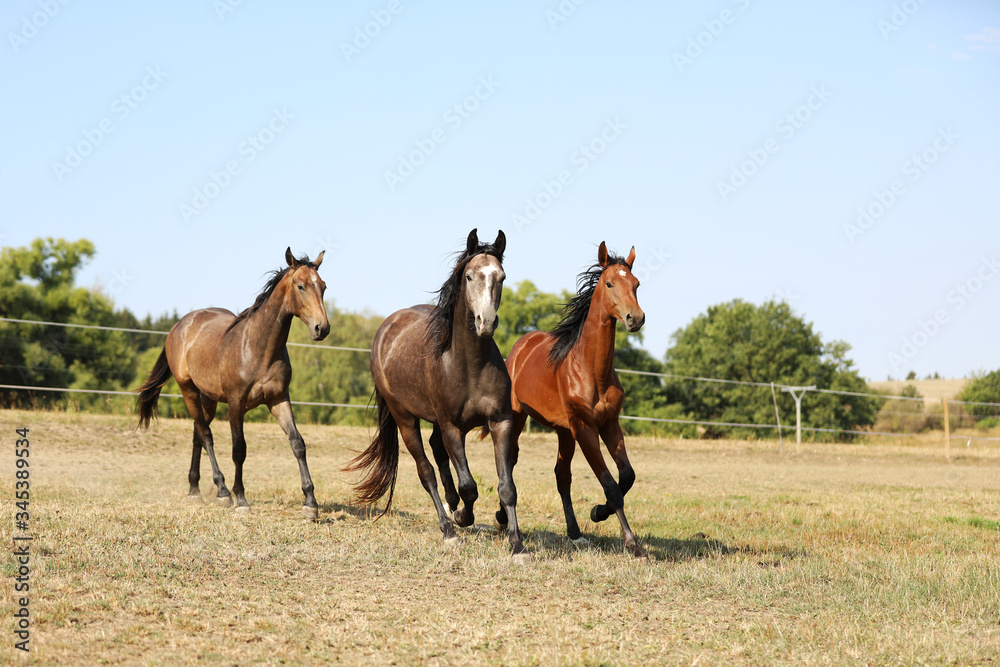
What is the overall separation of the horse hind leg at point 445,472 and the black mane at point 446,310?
75 cm

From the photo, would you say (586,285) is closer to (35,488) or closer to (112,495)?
(112,495)

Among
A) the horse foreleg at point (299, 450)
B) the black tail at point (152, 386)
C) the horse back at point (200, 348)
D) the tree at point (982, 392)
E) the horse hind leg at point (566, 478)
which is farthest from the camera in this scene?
the tree at point (982, 392)

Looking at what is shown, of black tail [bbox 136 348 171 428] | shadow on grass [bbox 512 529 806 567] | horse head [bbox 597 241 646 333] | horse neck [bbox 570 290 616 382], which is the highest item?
horse head [bbox 597 241 646 333]

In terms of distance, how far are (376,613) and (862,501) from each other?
8.22 m

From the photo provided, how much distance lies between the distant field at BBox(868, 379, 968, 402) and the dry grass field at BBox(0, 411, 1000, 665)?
6260 cm

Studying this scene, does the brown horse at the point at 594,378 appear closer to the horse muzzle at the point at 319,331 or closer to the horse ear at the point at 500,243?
the horse ear at the point at 500,243

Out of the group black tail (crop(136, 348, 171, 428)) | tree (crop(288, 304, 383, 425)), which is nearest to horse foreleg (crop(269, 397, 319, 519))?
black tail (crop(136, 348, 171, 428))

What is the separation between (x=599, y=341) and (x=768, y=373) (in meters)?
40.6

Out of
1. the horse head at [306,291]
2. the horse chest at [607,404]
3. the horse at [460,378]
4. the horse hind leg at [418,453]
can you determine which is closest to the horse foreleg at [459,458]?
the horse at [460,378]

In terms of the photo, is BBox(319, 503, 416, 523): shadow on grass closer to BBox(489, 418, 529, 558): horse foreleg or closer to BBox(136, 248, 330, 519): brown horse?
BBox(136, 248, 330, 519): brown horse

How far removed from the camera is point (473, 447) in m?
16.5

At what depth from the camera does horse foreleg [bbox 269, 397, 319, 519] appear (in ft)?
25.1

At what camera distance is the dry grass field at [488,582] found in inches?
158

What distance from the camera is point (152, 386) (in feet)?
32.3
